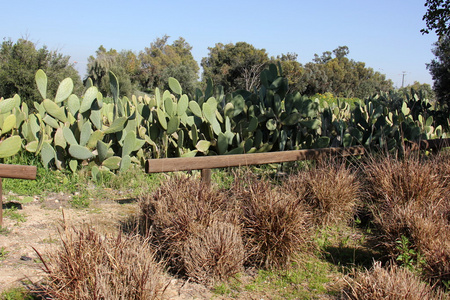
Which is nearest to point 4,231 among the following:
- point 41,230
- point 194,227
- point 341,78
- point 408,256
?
point 41,230

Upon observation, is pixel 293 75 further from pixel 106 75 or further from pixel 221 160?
pixel 221 160

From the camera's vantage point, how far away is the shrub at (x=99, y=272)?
9.39 feet

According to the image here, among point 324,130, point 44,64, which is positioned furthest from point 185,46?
point 324,130

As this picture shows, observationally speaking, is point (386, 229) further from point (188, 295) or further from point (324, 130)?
point (324, 130)

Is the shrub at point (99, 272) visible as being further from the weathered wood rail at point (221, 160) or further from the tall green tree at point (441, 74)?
the tall green tree at point (441, 74)

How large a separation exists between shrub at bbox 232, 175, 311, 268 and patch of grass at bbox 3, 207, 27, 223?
2.43 metres

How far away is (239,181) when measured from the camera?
496 cm

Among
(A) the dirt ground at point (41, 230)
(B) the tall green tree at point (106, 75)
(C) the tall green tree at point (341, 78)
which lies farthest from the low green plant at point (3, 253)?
(C) the tall green tree at point (341, 78)

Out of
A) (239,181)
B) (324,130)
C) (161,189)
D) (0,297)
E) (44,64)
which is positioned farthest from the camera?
(44,64)

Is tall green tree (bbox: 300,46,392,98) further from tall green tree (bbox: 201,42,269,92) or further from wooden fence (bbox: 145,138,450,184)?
wooden fence (bbox: 145,138,450,184)

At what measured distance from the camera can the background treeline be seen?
53.4 ft

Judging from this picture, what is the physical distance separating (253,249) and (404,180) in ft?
7.53

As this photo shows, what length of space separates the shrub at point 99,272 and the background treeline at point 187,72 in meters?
4.85

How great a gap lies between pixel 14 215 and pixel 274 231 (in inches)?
113
